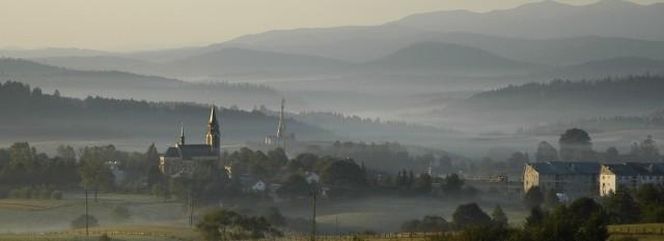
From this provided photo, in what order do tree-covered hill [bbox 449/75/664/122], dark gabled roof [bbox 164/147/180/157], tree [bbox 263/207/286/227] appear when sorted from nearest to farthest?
tree [bbox 263/207/286/227], dark gabled roof [bbox 164/147/180/157], tree-covered hill [bbox 449/75/664/122]

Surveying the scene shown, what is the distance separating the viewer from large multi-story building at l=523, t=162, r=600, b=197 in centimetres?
7531

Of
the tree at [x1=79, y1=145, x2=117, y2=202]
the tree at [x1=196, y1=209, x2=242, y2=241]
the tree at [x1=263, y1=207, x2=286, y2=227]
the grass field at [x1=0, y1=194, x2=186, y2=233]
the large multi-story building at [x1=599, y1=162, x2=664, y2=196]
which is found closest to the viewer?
the tree at [x1=196, y1=209, x2=242, y2=241]

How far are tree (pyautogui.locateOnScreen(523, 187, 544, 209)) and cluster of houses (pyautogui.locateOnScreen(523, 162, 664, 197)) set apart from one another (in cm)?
494

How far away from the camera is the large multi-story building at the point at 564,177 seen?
75.3 metres


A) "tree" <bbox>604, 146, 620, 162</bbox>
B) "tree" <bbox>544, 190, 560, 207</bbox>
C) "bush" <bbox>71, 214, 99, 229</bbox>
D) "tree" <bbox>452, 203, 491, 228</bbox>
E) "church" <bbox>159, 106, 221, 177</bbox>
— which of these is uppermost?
"tree" <bbox>604, 146, 620, 162</bbox>

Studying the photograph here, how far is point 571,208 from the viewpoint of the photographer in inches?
1964

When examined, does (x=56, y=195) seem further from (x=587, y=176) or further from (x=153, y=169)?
(x=587, y=176)

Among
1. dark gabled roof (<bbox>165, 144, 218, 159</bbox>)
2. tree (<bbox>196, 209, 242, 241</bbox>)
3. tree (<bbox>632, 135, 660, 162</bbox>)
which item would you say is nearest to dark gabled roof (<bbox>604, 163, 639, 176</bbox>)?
dark gabled roof (<bbox>165, 144, 218, 159</bbox>)

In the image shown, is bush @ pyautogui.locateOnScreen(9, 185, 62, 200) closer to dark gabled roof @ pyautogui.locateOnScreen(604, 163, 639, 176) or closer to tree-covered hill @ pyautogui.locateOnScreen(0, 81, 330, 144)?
dark gabled roof @ pyautogui.locateOnScreen(604, 163, 639, 176)

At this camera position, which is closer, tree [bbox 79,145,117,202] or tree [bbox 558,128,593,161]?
tree [bbox 79,145,117,202]

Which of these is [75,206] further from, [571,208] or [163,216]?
[571,208]

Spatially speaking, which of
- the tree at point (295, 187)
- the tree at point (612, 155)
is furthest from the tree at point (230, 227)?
the tree at point (612, 155)

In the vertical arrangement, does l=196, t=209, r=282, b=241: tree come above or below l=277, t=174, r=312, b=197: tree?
below

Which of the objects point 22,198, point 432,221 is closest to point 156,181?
point 22,198
